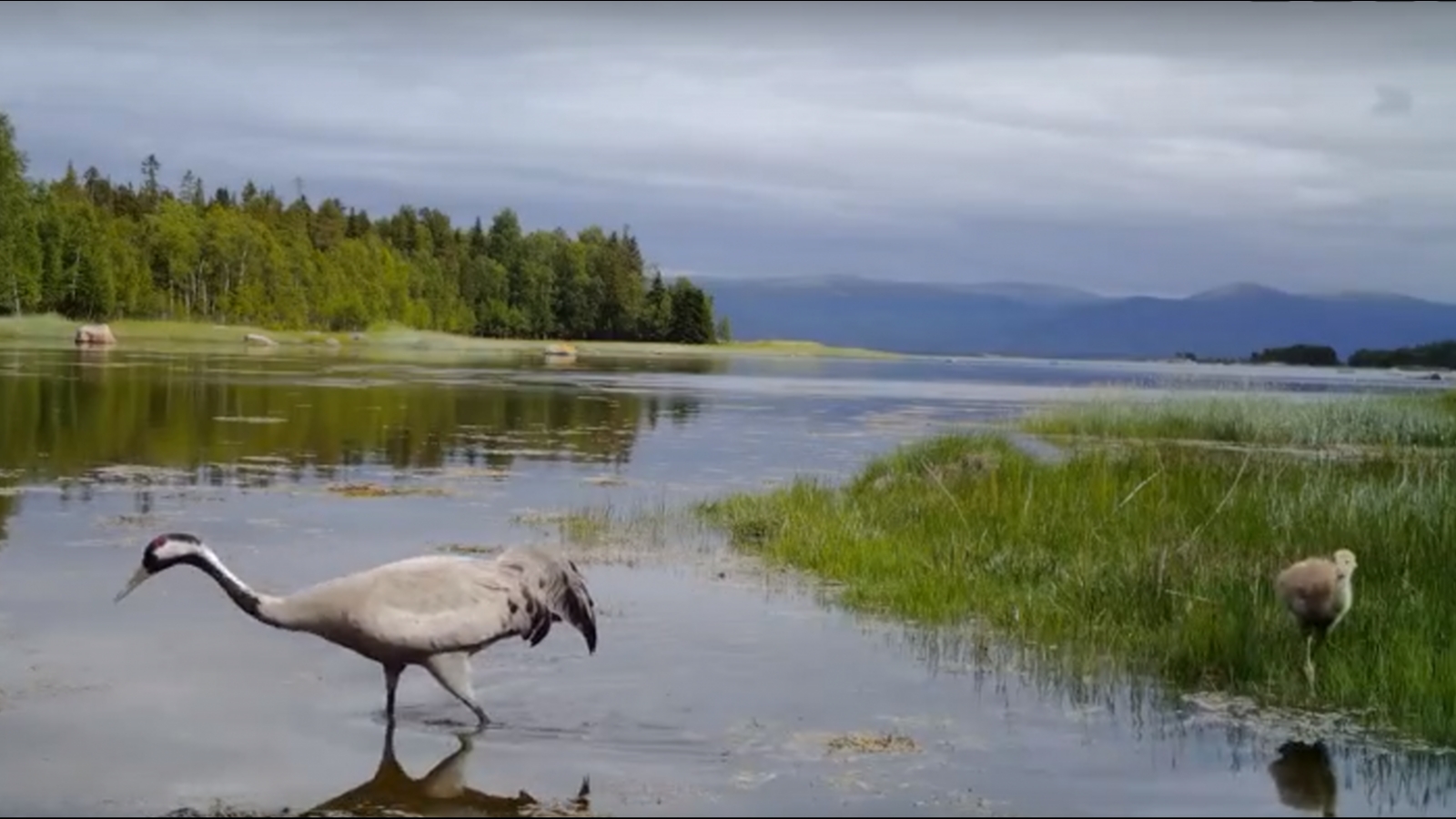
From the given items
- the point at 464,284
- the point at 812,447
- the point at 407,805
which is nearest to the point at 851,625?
the point at 407,805

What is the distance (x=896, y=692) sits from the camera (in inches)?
367

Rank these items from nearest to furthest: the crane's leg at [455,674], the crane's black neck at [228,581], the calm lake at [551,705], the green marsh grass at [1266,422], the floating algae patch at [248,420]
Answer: the calm lake at [551,705] < the crane's black neck at [228,581] < the crane's leg at [455,674] < the green marsh grass at [1266,422] < the floating algae patch at [248,420]

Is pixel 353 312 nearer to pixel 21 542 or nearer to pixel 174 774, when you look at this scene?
pixel 21 542

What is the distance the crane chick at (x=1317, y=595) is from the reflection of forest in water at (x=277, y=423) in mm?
11234

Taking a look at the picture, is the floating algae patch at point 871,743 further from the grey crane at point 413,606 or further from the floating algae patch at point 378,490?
the floating algae patch at point 378,490

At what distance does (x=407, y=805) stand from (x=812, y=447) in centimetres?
2114

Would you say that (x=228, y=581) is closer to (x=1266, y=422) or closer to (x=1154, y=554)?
(x=1154, y=554)

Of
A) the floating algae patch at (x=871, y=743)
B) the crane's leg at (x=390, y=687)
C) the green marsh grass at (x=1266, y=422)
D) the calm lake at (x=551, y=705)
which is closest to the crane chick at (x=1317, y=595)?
the calm lake at (x=551, y=705)

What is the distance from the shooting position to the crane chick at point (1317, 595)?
925 cm

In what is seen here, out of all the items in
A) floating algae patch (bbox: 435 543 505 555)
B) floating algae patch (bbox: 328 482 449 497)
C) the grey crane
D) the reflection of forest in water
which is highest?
the grey crane

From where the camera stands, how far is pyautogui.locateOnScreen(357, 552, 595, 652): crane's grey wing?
311 inches

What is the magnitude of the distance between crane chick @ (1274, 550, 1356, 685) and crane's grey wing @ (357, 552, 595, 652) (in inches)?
157

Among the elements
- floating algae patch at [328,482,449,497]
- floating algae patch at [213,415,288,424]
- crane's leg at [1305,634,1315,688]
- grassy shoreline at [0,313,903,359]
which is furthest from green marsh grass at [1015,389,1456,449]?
grassy shoreline at [0,313,903,359]

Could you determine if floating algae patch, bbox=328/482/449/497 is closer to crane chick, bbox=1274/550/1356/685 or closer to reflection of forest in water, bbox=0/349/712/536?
reflection of forest in water, bbox=0/349/712/536
